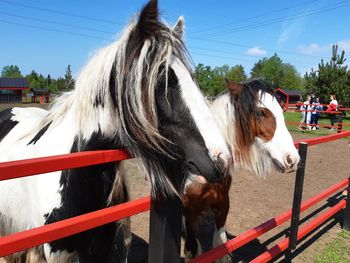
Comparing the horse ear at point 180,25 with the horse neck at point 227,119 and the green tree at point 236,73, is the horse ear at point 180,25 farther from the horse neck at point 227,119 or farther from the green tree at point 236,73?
the green tree at point 236,73

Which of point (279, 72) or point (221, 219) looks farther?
point (279, 72)

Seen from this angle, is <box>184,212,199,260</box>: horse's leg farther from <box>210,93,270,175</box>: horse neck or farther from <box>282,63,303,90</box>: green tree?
<box>282,63,303,90</box>: green tree

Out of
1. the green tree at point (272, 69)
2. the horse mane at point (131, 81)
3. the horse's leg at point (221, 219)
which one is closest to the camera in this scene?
the horse mane at point (131, 81)

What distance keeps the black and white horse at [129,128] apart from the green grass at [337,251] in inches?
109

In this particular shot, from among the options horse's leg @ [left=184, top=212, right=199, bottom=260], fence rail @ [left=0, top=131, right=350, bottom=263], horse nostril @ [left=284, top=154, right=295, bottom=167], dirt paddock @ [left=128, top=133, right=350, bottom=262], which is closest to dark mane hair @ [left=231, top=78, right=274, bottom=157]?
horse nostril @ [left=284, top=154, right=295, bottom=167]

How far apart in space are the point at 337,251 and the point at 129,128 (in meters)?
3.48

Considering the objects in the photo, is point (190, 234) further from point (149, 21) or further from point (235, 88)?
point (149, 21)

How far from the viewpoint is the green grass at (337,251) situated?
3.56 meters

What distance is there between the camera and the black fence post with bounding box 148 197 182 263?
150cm

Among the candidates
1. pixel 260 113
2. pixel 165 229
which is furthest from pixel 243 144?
pixel 165 229

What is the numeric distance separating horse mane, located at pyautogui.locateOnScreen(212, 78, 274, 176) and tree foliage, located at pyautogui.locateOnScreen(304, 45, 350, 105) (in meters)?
25.0

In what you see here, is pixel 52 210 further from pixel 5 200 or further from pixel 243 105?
pixel 243 105

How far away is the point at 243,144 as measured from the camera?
3.36 m

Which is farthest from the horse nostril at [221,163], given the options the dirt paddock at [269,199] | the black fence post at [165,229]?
the dirt paddock at [269,199]
